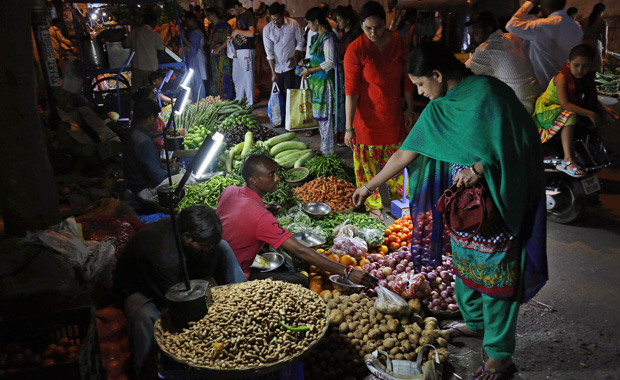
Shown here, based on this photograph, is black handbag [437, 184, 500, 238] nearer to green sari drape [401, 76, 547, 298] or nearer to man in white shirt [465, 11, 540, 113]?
green sari drape [401, 76, 547, 298]

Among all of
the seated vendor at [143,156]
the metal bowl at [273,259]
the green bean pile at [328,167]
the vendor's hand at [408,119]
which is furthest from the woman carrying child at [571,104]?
the seated vendor at [143,156]

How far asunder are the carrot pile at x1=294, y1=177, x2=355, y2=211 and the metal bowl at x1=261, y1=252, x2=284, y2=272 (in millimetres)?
1598

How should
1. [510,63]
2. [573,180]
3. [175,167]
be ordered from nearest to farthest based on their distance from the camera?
1. [573,180]
2. [510,63]
3. [175,167]

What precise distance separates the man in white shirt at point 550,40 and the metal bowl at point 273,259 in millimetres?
3790

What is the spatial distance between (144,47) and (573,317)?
8.47 metres

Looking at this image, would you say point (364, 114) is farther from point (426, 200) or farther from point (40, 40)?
point (40, 40)

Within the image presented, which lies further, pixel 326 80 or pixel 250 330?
pixel 326 80

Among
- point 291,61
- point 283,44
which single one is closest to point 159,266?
point 283,44

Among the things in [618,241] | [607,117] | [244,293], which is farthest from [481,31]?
[244,293]

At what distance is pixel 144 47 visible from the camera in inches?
358

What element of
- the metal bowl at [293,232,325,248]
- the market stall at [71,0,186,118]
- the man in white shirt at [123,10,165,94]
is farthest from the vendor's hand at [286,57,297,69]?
the metal bowl at [293,232,325,248]

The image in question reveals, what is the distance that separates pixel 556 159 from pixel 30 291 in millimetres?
5026

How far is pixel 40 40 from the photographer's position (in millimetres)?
5125

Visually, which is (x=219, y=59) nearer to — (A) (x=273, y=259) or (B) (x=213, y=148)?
(B) (x=213, y=148)
